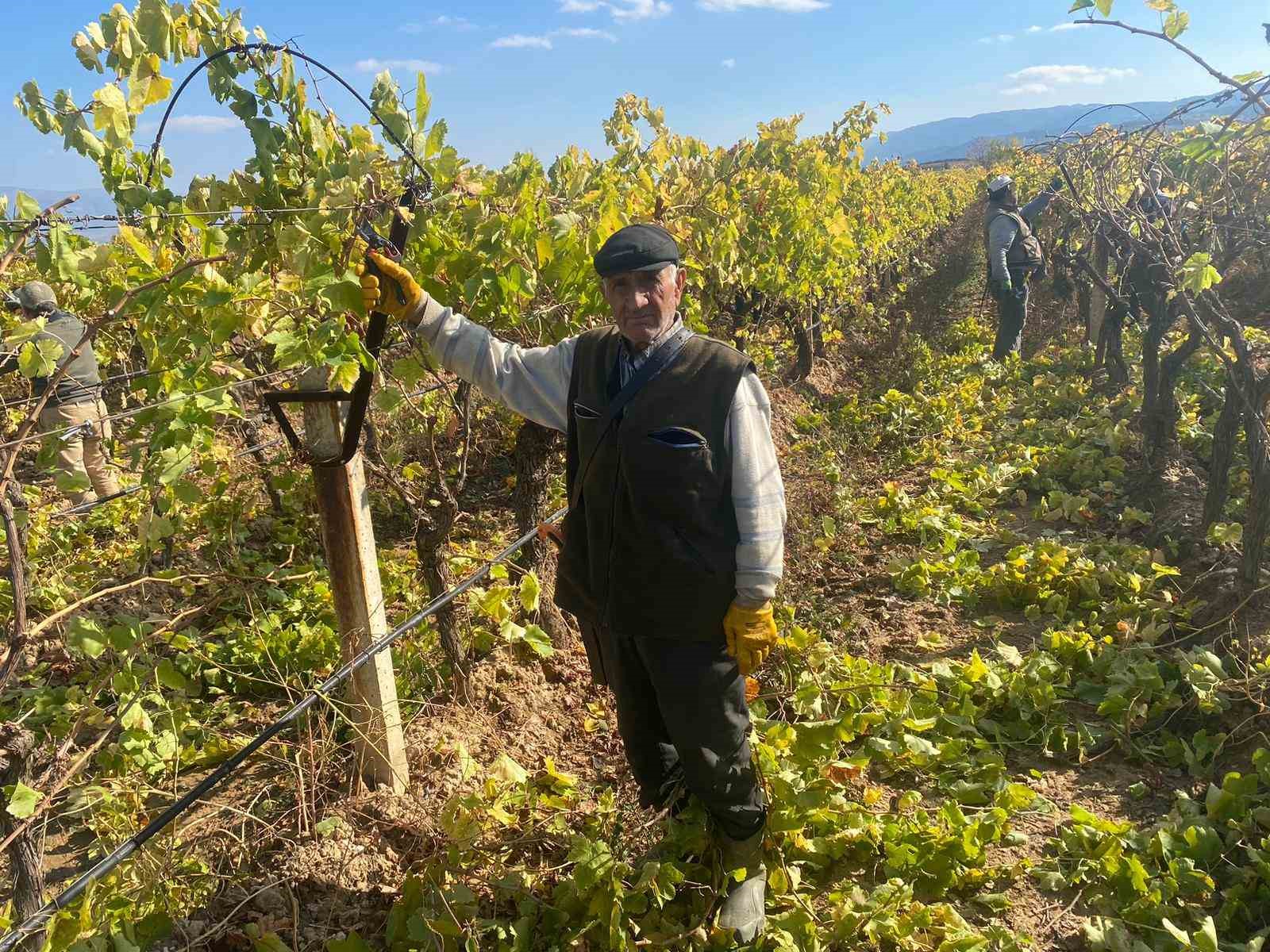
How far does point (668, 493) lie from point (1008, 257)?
7.94m

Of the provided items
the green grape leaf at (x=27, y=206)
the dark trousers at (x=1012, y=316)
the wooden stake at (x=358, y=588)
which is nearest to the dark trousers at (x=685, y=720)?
the wooden stake at (x=358, y=588)

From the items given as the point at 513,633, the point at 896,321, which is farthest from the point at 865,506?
the point at 896,321

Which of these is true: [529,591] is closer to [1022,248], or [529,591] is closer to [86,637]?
[86,637]

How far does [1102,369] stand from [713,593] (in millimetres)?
7314

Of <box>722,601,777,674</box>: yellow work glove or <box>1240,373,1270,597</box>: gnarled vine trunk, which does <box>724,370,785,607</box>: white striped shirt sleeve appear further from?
<box>1240,373,1270,597</box>: gnarled vine trunk

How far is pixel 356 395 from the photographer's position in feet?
6.95

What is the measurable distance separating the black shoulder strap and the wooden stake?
71cm

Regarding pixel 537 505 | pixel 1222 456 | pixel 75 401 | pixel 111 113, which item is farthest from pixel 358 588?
pixel 75 401

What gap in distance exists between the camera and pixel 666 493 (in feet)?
6.57

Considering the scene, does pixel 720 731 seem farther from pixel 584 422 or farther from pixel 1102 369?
pixel 1102 369

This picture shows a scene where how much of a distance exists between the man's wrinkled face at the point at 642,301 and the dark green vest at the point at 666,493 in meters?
0.11

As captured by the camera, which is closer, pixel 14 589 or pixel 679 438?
pixel 14 589

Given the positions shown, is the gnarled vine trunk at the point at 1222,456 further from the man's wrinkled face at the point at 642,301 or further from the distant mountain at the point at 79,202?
the distant mountain at the point at 79,202

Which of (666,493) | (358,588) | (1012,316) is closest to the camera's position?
(666,493)
